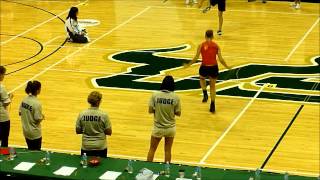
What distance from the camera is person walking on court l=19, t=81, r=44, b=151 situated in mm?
12766

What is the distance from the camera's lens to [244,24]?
1013 inches

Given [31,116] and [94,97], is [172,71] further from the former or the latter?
[94,97]

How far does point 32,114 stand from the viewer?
509 inches

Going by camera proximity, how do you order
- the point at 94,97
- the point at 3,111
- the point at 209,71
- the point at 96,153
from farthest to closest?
the point at 209,71 < the point at 3,111 < the point at 96,153 < the point at 94,97

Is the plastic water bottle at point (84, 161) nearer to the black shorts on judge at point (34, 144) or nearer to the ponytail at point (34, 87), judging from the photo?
the ponytail at point (34, 87)

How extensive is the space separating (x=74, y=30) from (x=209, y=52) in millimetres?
7281

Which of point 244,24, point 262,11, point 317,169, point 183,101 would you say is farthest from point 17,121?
point 262,11

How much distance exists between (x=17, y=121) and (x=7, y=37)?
25.1ft

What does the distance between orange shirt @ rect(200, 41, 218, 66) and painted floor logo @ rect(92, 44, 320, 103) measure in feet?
6.09

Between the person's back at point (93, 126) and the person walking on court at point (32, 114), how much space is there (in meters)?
0.96

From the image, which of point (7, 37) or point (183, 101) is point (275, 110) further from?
point (7, 37)

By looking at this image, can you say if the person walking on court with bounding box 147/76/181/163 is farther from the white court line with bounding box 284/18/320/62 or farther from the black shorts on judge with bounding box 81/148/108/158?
the white court line with bounding box 284/18/320/62

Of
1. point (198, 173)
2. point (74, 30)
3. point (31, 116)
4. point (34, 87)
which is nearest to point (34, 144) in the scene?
point (31, 116)

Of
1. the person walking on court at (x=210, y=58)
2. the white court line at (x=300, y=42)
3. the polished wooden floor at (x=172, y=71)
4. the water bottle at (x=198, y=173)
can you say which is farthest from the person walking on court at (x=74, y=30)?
the water bottle at (x=198, y=173)
